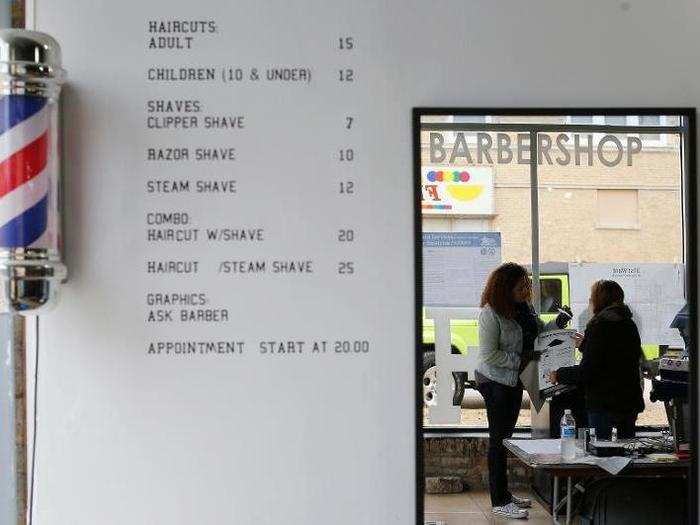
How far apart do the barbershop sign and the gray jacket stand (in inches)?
17.3

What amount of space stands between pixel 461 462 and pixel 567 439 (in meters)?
0.32

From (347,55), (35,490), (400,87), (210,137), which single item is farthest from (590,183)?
(35,490)

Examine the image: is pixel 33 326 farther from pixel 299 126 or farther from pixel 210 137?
pixel 299 126

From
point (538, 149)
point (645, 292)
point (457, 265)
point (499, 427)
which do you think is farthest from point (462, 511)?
point (538, 149)

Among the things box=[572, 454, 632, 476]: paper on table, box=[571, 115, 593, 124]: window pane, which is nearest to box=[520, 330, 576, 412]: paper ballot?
box=[572, 454, 632, 476]: paper on table

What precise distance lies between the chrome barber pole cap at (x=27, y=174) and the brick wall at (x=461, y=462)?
1.13 metres

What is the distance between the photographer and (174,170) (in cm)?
213

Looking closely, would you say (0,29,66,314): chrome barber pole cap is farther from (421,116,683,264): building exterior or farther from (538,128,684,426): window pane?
(538,128,684,426): window pane

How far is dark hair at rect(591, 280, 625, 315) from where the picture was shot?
2.13 metres

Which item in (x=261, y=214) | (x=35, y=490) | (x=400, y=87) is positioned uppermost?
(x=400, y=87)

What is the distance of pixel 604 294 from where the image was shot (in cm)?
213

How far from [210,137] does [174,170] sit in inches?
5.5

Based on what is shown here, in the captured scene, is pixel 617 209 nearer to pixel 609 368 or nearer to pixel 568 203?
pixel 568 203

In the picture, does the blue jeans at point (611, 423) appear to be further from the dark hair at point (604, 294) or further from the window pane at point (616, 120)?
the window pane at point (616, 120)
